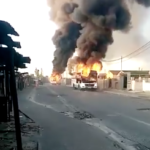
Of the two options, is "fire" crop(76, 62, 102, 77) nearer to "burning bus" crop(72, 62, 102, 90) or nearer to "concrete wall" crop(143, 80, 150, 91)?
"burning bus" crop(72, 62, 102, 90)

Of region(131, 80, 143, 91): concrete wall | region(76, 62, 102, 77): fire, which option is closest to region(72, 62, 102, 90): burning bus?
region(76, 62, 102, 77): fire

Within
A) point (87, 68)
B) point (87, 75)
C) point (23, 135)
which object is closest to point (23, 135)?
point (23, 135)

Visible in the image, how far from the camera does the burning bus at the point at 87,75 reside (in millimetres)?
43831

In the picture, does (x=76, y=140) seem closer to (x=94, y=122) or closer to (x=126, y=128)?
(x=126, y=128)

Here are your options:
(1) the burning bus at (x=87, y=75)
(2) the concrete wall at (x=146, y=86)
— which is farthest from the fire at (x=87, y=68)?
(2) the concrete wall at (x=146, y=86)

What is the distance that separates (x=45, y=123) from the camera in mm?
11656

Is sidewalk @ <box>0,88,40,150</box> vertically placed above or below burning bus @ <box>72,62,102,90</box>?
below

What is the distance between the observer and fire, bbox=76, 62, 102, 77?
145ft

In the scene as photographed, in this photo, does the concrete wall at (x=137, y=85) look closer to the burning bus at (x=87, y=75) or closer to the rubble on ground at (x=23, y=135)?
the burning bus at (x=87, y=75)

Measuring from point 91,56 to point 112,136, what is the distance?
35.4 meters

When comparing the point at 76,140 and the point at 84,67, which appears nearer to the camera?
the point at 76,140

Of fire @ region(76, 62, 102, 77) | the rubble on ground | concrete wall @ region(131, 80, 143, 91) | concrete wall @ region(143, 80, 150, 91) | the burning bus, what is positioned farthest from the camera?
concrete wall @ region(131, 80, 143, 91)

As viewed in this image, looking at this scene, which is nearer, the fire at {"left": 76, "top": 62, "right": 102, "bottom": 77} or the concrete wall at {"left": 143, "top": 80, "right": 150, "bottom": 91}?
the fire at {"left": 76, "top": 62, "right": 102, "bottom": 77}

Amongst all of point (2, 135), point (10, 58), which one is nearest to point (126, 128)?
point (2, 135)
